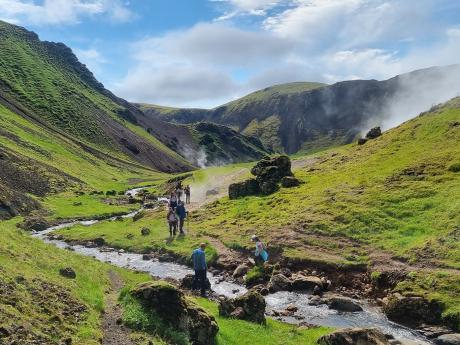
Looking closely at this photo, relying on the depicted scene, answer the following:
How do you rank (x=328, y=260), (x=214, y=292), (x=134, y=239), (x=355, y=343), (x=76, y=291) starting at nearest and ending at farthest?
(x=355, y=343)
(x=76, y=291)
(x=214, y=292)
(x=328, y=260)
(x=134, y=239)

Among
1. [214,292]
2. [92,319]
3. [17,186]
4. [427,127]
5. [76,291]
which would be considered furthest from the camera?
[17,186]

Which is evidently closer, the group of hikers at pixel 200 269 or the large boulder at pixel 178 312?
the large boulder at pixel 178 312

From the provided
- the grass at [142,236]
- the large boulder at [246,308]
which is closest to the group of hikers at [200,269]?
the large boulder at [246,308]

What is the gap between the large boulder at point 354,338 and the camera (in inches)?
918

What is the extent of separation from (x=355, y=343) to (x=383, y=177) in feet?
127

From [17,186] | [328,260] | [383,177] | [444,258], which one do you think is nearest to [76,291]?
[328,260]

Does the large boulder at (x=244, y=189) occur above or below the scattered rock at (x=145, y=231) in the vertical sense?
above

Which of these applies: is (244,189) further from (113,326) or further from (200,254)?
(113,326)

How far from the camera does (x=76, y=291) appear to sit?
82.4 ft

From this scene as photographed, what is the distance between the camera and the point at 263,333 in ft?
83.9

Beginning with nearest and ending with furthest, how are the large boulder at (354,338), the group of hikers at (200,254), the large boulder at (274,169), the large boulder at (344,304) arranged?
the large boulder at (354,338) < the large boulder at (344,304) < the group of hikers at (200,254) < the large boulder at (274,169)

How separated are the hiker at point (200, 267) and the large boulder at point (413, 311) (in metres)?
13.3

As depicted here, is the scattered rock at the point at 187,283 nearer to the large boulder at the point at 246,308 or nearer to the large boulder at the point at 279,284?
the large boulder at the point at 279,284

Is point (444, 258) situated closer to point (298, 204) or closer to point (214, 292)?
point (214, 292)
